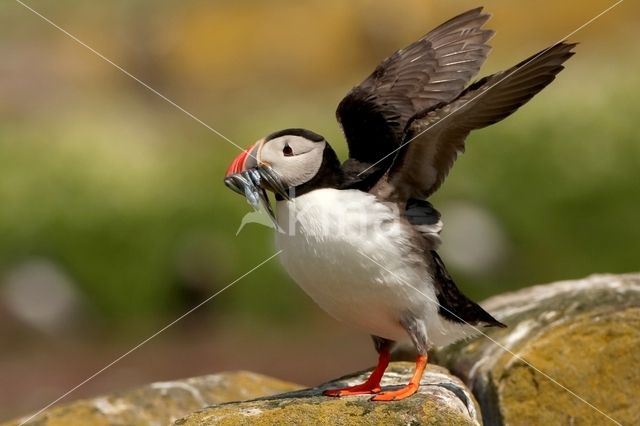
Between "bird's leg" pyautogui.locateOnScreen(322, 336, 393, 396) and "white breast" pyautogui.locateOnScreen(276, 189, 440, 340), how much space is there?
32 cm

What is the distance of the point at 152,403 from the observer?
27.4 ft

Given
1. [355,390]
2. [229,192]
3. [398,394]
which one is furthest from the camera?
[229,192]

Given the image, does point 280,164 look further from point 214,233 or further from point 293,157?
point 214,233

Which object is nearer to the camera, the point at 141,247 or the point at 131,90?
the point at 141,247

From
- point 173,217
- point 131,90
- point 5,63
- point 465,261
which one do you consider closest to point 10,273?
point 173,217

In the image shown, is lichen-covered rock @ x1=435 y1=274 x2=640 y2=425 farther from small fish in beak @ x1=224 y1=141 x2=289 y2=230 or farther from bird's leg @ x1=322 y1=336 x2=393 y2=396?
small fish in beak @ x1=224 y1=141 x2=289 y2=230

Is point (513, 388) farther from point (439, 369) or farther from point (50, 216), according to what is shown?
point (50, 216)

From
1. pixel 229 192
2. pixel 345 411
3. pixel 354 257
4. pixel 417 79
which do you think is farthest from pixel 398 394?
pixel 229 192

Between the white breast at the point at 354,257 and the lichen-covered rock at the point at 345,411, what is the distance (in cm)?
45

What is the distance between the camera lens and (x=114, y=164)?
16.3 meters

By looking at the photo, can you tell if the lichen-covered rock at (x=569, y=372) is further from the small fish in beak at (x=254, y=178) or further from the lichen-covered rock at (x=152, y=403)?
the small fish in beak at (x=254, y=178)

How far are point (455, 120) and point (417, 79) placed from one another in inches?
48.4

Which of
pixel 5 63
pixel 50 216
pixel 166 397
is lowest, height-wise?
pixel 166 397

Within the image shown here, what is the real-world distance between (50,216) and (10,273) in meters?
0.81
